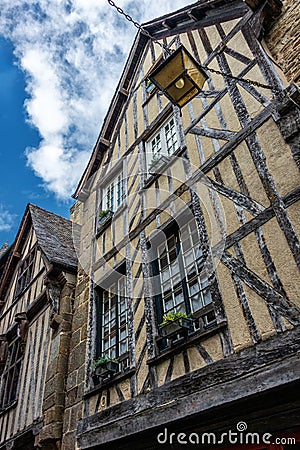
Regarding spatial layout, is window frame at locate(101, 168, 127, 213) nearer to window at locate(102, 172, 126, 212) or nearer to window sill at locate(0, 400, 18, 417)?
window at locate(102, 172, 126, 212)

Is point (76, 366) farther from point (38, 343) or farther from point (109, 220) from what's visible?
point (109, 220)

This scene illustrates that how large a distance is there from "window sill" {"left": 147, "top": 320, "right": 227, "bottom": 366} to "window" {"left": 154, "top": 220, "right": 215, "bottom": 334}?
13cm

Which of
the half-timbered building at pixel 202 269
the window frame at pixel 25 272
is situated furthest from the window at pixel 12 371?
the half-timbered building at pixel 202 269

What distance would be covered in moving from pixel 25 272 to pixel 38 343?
2505 mm

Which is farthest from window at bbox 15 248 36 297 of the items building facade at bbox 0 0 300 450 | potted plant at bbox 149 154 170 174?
potted plant at bbox 149 154 170 174

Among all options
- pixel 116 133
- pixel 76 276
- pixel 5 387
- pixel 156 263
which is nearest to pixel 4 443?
pixel 5 387

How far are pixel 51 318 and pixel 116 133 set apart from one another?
3.60m

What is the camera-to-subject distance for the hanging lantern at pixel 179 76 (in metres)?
3.03

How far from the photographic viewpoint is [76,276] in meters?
6.21

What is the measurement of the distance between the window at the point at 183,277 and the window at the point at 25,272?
422 cm

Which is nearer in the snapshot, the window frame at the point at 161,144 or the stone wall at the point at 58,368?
the stone wall at the point at 58,368

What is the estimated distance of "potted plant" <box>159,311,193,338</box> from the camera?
337 cm

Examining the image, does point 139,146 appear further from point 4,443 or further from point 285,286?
point 4,443

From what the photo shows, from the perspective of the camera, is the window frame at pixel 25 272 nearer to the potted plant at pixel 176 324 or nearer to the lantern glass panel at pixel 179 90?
the potted plant at pixel 176 324
